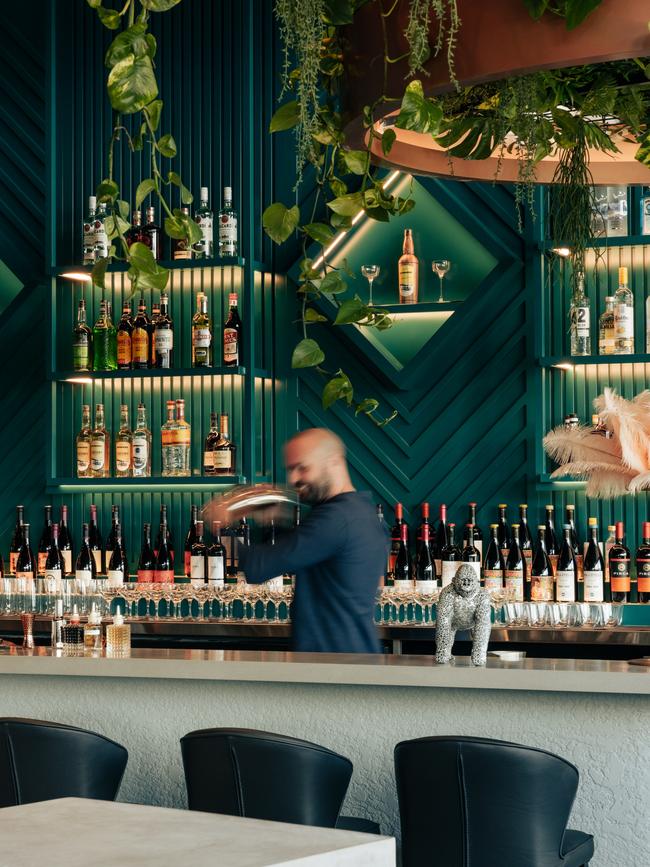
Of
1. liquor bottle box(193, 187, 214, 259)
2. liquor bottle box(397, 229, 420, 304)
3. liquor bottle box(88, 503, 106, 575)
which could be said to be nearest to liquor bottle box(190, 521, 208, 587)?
liquor bottle box(88, 503, 106, 575)

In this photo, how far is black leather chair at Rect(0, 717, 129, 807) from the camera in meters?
2.62

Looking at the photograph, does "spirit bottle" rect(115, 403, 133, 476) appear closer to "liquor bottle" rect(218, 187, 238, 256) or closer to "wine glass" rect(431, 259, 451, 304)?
"liquor bottle" rect(218, 187, 238, 256)

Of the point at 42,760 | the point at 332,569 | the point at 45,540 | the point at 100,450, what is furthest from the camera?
the point at 45,540

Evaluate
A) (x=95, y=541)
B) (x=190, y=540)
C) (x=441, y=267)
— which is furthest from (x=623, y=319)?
(x=95, y=541)

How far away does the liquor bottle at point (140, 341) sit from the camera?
5.20m

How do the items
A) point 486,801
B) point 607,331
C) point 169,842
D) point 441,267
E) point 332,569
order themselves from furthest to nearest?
point 441,267 < point 607,331 < point 332,569 < point 486,801 < point 169,842

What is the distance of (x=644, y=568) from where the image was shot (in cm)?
455

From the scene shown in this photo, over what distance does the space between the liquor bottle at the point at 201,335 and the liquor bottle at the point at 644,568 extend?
185 cm

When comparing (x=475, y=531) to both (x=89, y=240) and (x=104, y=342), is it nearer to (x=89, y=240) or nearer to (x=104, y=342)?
(x=104, y=342)

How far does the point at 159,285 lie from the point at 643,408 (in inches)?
64.2

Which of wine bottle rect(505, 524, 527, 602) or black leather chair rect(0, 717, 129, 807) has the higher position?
wine bottle rect(505, 524, 527, 602)

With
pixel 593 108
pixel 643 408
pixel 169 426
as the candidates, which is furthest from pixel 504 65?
pixel 169 426

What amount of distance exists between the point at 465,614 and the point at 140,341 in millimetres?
2844

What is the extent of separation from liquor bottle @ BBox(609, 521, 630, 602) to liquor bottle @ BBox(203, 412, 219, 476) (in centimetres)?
159
